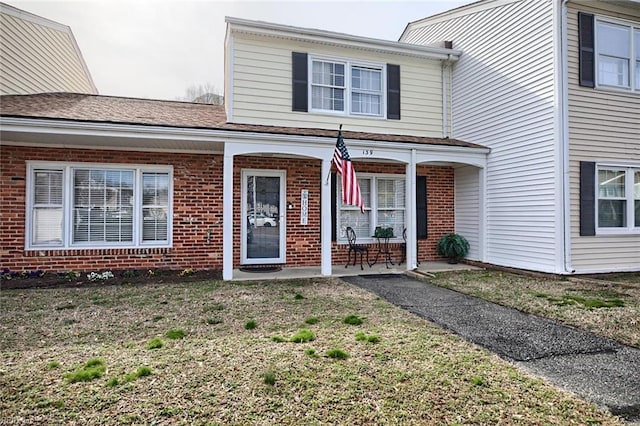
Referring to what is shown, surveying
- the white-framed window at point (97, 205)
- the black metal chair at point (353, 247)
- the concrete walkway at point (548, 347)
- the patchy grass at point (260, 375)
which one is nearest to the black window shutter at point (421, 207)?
the black metal chair at point (353, 247)

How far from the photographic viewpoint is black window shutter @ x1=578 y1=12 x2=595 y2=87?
757 cm

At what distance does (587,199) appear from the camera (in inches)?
296

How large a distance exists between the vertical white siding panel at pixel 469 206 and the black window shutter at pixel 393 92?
236 centimetres

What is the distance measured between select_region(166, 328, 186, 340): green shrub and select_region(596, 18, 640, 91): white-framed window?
913 centimetres

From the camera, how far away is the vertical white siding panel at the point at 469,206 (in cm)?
946

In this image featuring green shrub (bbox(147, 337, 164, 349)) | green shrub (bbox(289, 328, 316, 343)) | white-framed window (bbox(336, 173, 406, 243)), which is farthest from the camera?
white-framed window (bbox(336, 173, 406, 243))

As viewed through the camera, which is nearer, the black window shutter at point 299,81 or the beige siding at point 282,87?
the beige siding at point 282,87

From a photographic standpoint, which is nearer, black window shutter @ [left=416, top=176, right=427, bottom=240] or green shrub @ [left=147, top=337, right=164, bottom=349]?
green shrub @ [left=147, top=337, right=164, bottom=349]

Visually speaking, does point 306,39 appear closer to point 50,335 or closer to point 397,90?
point 397,90

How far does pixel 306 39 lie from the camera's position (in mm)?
8773

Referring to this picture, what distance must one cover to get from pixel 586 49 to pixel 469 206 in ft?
13.4

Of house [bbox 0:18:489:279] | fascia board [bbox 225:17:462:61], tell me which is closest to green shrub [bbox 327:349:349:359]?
house [bbox 0:18:489:279]

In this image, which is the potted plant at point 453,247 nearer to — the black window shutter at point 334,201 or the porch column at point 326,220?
the black window shutter at point 334,201

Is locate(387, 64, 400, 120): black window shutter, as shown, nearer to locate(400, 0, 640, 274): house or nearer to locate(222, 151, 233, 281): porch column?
locate(400, 0, 640, 274): house
